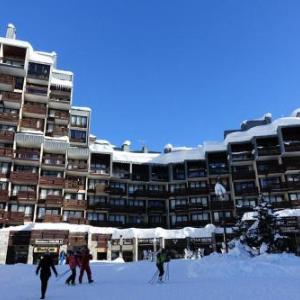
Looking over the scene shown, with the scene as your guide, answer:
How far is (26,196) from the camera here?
42.8m

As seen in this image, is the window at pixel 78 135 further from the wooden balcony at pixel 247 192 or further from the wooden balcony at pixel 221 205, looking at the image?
the wooden balcony at pixel 247 192

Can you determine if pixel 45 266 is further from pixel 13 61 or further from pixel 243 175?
pixel 13 61

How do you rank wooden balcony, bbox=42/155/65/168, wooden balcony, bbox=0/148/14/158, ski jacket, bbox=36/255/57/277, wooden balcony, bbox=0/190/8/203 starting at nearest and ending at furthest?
ski jacket, bbox=36/255/57/277 → wooden balcony, bbox=0/190/8/203 → wooden balcony, bbox=0/148/14/158 → wooden balcony, bbox=42/155/65/168

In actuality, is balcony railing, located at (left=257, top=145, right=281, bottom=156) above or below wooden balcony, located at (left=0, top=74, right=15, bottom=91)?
below

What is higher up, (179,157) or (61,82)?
(61,82)

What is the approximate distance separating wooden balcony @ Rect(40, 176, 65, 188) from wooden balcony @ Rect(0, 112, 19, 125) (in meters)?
8.01

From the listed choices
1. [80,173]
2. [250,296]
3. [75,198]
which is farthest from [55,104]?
[250,296]

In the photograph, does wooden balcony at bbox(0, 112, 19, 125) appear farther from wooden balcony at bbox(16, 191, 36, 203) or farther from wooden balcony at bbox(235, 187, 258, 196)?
wooden balcony at bbox(235, 187, 258, 196)

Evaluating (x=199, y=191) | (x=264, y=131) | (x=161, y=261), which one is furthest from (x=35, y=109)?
(x=161, y=261)

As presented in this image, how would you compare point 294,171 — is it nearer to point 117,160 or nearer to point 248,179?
point 248,179

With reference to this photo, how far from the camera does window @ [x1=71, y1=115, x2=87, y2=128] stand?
2042 inches

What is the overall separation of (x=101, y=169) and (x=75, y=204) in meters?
6.79

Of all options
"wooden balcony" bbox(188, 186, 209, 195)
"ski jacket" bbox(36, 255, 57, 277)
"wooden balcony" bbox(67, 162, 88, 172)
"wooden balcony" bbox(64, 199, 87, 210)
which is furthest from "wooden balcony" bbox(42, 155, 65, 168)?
"ski jacket" bbox(36, 255, 57, 277)

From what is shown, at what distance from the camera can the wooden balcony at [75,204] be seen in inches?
1825
